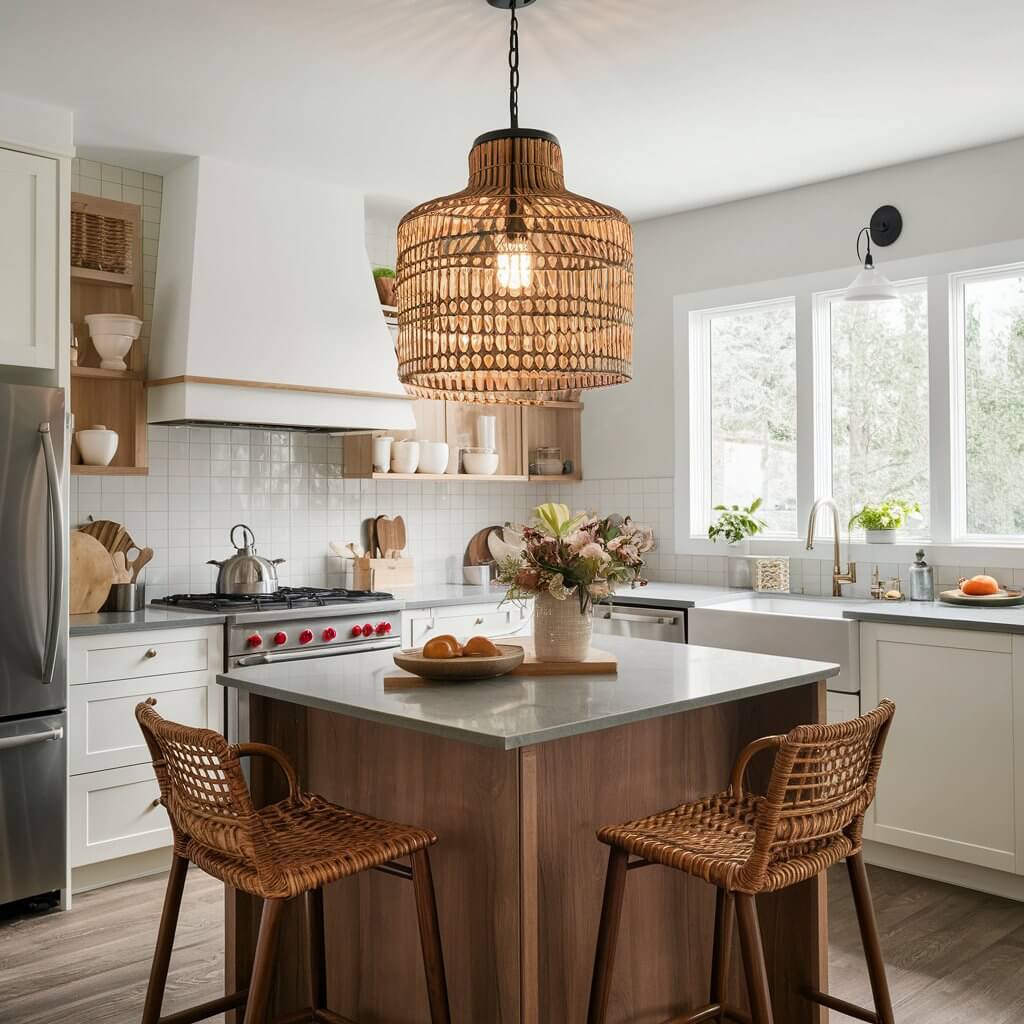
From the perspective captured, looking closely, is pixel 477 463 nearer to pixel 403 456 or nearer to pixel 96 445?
pixel 403 456

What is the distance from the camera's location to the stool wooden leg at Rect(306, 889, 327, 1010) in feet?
8.28

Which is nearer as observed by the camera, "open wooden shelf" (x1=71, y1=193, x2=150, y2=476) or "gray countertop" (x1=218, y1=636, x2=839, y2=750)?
"gray countertop" (x1=218, y1=636, x2=839, y2=750)

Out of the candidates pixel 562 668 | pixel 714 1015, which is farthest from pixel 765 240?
pixel 714 1015

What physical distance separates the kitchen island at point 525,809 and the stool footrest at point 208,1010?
0.07 meters

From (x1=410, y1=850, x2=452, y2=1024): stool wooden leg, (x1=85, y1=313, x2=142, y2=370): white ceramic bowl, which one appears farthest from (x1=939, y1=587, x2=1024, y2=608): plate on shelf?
(x1=85, y1=313, x2=142, y2=370): white ceramic bowl

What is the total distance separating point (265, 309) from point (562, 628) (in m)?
2.29

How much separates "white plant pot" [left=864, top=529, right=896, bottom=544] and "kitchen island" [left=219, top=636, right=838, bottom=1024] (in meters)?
1.87

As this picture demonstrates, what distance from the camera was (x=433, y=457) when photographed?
512 cm

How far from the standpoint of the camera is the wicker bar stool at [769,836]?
2055 mm

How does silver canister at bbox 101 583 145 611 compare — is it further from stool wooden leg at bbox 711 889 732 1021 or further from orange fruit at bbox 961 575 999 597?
orange fruit at bbox 961 575 999 597

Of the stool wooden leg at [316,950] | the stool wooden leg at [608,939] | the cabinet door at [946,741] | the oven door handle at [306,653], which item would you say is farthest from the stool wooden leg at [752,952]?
the oven door handle at [306,653]

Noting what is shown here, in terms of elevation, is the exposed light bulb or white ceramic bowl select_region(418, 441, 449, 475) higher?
the exposed light bulb

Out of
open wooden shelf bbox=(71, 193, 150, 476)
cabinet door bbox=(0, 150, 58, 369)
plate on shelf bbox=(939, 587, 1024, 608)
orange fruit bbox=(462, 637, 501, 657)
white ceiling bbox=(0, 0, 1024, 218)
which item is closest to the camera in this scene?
orange fruit bbox=(462, 637, 501, 657)

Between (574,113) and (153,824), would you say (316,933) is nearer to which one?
(153,824)
